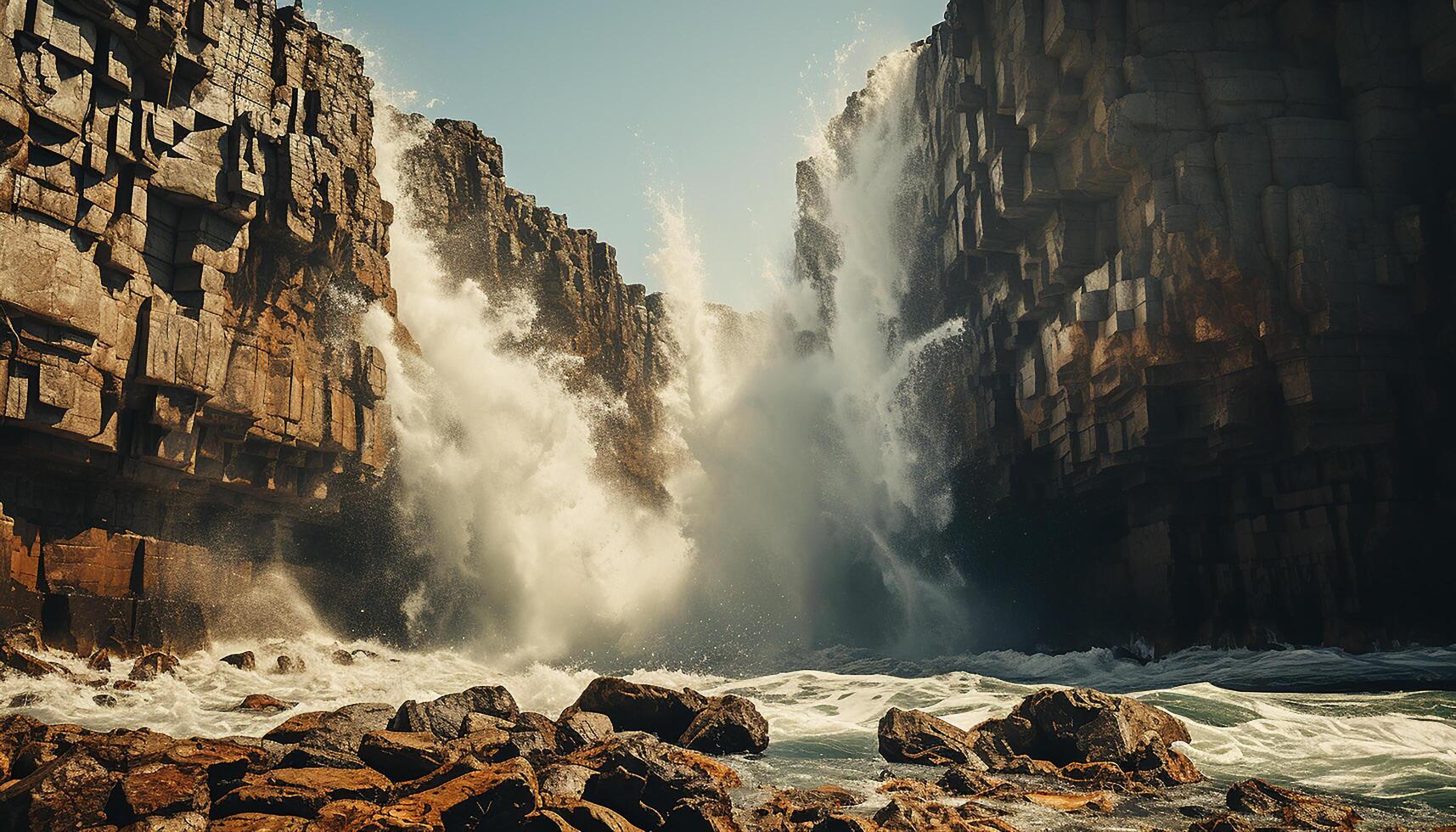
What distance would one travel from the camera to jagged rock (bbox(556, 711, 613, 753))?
1357 cm

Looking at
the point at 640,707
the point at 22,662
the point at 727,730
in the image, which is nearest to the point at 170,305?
the point at 22,662

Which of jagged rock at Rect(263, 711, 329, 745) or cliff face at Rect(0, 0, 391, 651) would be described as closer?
jagged rock at Rect(263, 711, 329, 745)

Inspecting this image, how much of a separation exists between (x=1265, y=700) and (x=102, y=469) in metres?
23.1

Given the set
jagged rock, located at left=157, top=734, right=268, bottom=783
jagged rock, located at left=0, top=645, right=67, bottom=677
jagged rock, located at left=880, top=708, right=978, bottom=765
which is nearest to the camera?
jagged rock, located at left=157, top=734, right=268, bottom=783

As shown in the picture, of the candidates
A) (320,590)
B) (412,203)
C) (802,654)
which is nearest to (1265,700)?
(802,654)

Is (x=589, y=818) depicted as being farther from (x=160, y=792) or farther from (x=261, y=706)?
(x=261, y=706)

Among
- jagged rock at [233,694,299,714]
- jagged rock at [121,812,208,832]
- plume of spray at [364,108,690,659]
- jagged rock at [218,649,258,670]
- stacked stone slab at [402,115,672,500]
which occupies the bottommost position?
jagged rock at [121,812,208,832]

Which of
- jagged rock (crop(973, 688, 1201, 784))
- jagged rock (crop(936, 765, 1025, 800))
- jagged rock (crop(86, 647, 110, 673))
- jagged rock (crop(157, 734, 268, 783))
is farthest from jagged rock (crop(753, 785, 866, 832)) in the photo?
jagged rock (crop(86, 647, 110, 673))

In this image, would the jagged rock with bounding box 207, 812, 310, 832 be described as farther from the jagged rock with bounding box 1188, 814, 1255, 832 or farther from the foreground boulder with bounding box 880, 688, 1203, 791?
the jagged rock with bounding box 1188, 814, 1255, 832

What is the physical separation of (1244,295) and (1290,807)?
59.0ft

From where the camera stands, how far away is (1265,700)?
19.6 meters

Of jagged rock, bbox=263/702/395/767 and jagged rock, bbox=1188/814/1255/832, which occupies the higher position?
jagged rock, bbox=263/702/395/767

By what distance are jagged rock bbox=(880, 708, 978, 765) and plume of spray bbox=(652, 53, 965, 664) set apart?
83.5 ft

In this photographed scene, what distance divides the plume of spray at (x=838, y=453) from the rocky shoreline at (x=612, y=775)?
1027 inches
